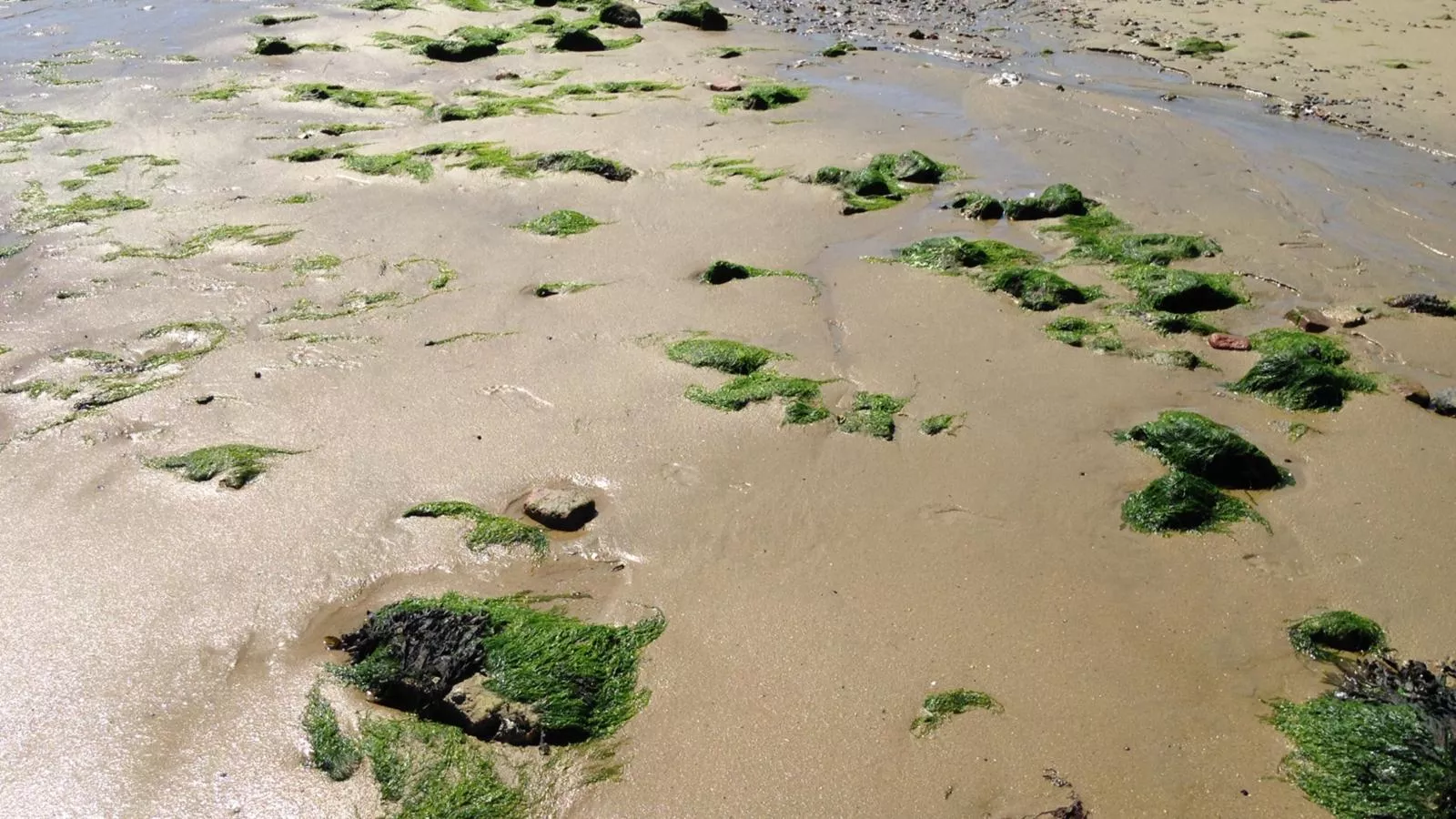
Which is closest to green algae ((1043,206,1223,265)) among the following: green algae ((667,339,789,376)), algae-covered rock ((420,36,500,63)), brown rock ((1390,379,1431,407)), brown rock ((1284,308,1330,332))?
brown rock ((1284,308,1330,332))

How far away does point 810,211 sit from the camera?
7809mm

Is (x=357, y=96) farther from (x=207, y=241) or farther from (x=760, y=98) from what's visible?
(x=760, y=98)

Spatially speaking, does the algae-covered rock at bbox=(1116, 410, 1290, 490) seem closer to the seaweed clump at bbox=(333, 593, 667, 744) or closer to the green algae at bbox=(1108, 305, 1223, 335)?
the green algae at bbox=(1108, 305, 1223, 335)

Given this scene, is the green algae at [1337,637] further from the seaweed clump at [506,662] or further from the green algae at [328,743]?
the green algae at [328,743]

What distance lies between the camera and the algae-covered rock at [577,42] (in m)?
12.0

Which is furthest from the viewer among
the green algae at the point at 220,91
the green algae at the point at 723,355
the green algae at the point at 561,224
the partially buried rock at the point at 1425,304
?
the green algae at the point at 220,91

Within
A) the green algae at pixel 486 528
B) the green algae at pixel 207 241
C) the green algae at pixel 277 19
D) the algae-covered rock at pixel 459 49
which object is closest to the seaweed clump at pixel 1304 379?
the green algae at pixel 486 528

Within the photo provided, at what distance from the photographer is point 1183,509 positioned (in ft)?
15.1

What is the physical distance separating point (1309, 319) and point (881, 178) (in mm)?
3302

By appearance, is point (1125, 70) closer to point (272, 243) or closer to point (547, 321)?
point (547, 321)

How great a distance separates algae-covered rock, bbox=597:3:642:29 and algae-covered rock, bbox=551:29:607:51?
1020 mm

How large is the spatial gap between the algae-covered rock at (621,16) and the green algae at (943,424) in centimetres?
941

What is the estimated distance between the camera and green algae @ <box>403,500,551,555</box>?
4527mm

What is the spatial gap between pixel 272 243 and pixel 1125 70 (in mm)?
8626
